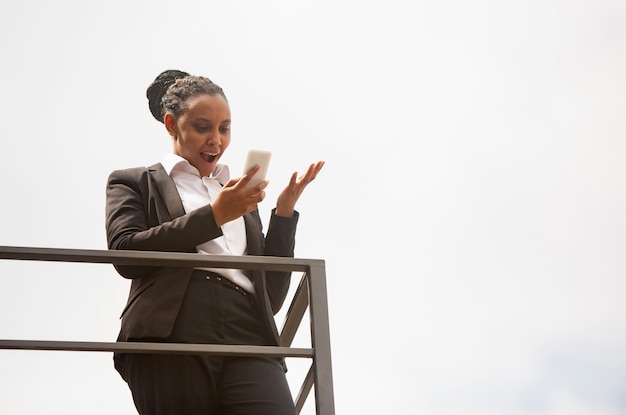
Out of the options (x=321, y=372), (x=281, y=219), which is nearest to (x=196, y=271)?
(x=281, y=219)

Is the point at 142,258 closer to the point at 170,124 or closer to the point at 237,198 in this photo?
the point at 237,198

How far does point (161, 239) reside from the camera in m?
2.20

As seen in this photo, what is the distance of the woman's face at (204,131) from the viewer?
2.54 meters

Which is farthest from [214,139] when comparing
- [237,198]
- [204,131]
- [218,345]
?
[218,345]

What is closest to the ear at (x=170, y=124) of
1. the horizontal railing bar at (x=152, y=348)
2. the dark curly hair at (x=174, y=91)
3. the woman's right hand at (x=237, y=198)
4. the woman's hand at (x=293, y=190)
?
the dark curly hair at (x=174, y=91)

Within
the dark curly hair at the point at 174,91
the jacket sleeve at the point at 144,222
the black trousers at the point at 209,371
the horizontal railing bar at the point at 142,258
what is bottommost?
the black trousers at the point at 209,371

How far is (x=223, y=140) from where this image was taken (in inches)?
101

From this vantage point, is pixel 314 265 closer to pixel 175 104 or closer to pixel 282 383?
pixel 282 383

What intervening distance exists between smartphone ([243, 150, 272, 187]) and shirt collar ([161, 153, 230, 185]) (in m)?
0.44

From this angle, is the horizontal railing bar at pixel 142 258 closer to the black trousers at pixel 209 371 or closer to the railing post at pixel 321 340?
the railing post at pixel 321 340

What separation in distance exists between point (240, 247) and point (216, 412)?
489mm

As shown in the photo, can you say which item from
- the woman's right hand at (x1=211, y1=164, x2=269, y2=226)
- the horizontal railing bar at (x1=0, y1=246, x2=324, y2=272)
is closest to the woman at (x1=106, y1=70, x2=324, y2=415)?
the woman's right hand at (x1=211, y1=164, x2=269, y2=226)

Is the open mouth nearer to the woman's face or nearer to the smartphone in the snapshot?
the woman's face

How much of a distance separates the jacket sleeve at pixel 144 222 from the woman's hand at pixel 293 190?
28cm
